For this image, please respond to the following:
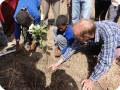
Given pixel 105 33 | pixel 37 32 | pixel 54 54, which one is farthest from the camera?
pixel 54 54

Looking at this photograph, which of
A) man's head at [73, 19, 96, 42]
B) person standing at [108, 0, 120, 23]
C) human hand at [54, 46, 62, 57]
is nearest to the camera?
man's head at [73, 19, 96, 42]

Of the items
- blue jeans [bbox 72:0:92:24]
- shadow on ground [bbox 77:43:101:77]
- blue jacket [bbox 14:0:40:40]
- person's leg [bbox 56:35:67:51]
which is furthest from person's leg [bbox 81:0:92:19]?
blue jacket [bbox 14:0:40:40]

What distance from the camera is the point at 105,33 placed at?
9.69 ft

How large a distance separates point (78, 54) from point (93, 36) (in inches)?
66.0

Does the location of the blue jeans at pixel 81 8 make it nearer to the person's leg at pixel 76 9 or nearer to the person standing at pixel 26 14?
the person's leg at pixel 76 9

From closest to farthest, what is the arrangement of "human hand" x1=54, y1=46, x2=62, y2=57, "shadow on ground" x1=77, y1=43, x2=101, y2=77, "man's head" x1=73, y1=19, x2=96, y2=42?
"man's head" x1=73, y1=19, x2=96, y2=42 → "shadow on ground" x1=77, y1=43, x2=101, y2=77 → "human hand" x1=54, y1=46, x2=62, y2=57

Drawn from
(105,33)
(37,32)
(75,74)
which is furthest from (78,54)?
(105,33)

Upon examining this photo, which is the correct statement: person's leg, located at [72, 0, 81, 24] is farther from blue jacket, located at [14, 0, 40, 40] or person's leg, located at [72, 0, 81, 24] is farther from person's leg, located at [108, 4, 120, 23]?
blue jacket, located at [14, 0, 40, 40]

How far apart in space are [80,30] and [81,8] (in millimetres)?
2129

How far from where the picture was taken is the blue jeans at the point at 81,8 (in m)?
4.54

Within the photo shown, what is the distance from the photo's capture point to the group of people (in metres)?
2.86

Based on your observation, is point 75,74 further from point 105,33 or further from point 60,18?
point 105,33

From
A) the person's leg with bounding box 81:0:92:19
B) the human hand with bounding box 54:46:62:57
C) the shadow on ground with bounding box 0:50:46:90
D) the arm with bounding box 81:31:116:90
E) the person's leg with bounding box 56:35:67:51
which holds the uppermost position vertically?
the person's leg with bounding box 81:0:92:19

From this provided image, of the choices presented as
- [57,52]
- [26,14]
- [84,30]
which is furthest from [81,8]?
[84,30]
